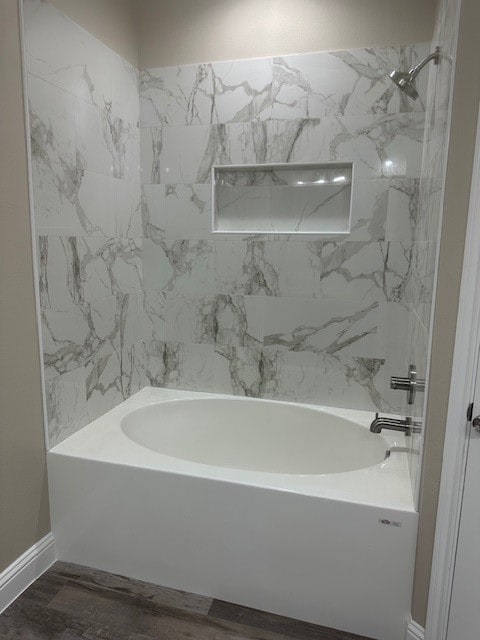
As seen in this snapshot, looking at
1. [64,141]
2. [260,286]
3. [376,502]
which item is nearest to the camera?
[376,502]

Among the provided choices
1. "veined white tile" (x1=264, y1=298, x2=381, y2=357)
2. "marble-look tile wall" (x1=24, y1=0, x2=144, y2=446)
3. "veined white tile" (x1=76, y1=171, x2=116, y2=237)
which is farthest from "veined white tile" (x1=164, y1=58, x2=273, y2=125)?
"veined white tile" (x1=264, y1=298, x2=381, y2=357)

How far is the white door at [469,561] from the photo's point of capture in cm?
136

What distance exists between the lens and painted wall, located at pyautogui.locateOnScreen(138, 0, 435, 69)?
2.13 metres

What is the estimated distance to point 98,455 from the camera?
1943 mm

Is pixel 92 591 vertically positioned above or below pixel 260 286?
below

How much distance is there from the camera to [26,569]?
1.85m

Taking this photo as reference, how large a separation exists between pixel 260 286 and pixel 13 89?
1.46m

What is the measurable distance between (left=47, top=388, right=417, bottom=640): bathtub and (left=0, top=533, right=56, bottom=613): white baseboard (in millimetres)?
59

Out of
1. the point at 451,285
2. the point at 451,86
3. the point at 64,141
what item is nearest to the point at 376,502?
the point at 451,285

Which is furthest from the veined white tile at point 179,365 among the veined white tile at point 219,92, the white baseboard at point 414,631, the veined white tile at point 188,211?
the white baseboard at point 414,631

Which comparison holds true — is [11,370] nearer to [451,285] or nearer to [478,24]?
[451,285]

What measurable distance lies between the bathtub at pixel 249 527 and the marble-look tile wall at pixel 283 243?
593 mm

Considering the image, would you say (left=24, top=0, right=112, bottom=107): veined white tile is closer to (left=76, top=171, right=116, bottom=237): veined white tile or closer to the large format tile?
(left=76, top=171, right=116, bottom=237): veined white tile

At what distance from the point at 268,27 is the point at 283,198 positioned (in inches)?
33.8
